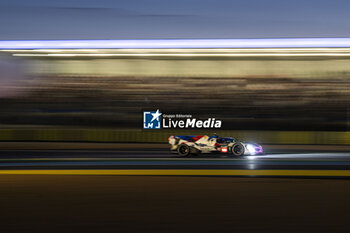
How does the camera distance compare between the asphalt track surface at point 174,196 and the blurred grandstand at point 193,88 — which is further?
the blurred grandstand at point 193,88

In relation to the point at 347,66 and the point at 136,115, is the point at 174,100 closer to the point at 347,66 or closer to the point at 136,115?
the point at 136,115

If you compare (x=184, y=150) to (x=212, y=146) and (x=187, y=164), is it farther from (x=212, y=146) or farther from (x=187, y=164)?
(x=187, y=164)

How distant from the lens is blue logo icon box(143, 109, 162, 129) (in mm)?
21984

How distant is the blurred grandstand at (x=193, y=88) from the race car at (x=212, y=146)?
787 centimetres

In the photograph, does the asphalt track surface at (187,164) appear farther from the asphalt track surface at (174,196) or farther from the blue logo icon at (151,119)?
the blue logo icon at (151,119)

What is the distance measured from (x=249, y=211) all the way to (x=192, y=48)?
17506 mm

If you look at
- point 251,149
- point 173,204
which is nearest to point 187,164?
point 251,149

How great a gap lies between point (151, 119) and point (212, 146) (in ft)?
28.5

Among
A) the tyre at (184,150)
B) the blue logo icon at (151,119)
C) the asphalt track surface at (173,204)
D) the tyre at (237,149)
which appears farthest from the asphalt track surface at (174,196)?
the blue logo icon at (151,119)

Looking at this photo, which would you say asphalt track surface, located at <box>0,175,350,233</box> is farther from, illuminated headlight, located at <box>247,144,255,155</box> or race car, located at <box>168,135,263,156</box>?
illuminated headlight, located at <box>247,144,255,155</box>

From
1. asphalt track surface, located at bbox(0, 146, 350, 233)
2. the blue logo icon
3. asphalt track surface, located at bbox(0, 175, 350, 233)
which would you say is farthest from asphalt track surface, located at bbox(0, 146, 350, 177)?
the blue logo icon

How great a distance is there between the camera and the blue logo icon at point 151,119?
2198 centimetres

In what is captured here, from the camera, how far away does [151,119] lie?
2227cm

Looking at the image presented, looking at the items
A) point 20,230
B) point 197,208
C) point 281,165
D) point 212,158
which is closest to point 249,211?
point 197,208
